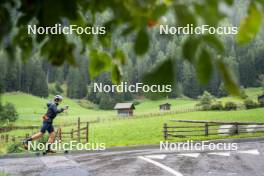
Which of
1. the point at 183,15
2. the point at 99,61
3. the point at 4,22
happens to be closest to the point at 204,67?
the point at 183,15

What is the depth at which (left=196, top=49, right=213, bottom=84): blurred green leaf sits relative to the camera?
4.91 feet

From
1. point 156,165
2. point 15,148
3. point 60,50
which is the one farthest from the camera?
point 15,148

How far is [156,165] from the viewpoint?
11.9m

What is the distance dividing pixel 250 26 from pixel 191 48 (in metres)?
0.32

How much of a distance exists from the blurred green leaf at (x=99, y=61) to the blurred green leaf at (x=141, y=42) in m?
0.97

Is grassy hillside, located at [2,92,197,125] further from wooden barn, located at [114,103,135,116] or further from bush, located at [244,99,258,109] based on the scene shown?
bush, located at [244,99,258,109]

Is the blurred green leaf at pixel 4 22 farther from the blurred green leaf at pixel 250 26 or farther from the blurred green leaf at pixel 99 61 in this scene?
the blurred green leaf at pixel 250 26

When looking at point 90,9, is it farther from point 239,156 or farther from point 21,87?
point 21,87

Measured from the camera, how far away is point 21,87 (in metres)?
134

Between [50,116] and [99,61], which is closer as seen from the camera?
[99,61]

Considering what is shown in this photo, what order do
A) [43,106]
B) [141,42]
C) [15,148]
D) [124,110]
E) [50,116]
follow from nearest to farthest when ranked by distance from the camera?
[141,42]
[50,116]
[15,148]
[124,110]
[43,106]

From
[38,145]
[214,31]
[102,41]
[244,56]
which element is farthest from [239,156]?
[244,56]

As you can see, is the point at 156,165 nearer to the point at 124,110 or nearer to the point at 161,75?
the point at 161,75

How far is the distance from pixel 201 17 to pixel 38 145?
17588 mm
